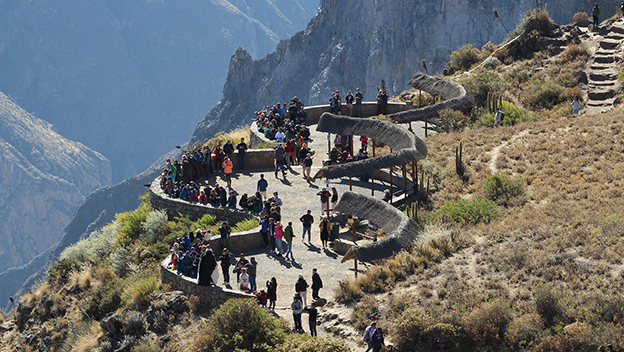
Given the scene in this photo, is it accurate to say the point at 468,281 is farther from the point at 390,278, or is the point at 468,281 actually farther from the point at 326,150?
the point at 326,150

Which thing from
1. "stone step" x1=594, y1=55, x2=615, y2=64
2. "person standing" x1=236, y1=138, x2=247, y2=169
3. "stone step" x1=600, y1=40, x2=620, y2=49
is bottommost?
"person standing" x1=236, y1=138, x2=247, y2=169

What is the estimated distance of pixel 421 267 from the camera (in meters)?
17.1

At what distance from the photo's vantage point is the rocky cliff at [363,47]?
327 ft

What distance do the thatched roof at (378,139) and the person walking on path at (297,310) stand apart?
261 inches

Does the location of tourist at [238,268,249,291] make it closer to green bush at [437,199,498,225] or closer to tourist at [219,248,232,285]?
tourist at [219,248,232,285]

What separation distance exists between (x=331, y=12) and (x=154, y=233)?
129073 millimetres

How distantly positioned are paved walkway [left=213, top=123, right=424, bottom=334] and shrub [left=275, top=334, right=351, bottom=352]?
161cm

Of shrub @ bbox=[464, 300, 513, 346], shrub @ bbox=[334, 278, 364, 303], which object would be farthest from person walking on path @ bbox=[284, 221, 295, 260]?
shrub @ bbox=[464, 300, 513, 346]

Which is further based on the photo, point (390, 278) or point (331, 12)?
point (331, 12)

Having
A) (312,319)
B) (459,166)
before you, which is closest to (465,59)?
(459,166)

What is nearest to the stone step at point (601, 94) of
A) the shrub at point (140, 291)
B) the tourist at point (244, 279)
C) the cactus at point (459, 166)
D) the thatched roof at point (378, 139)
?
the cactus at point (459, 166)

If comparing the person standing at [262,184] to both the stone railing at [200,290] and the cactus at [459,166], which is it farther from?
the cactus at [459,166]

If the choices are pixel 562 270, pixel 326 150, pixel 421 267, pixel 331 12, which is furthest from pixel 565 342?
pixel 331 12

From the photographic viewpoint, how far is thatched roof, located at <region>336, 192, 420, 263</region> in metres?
16.3
